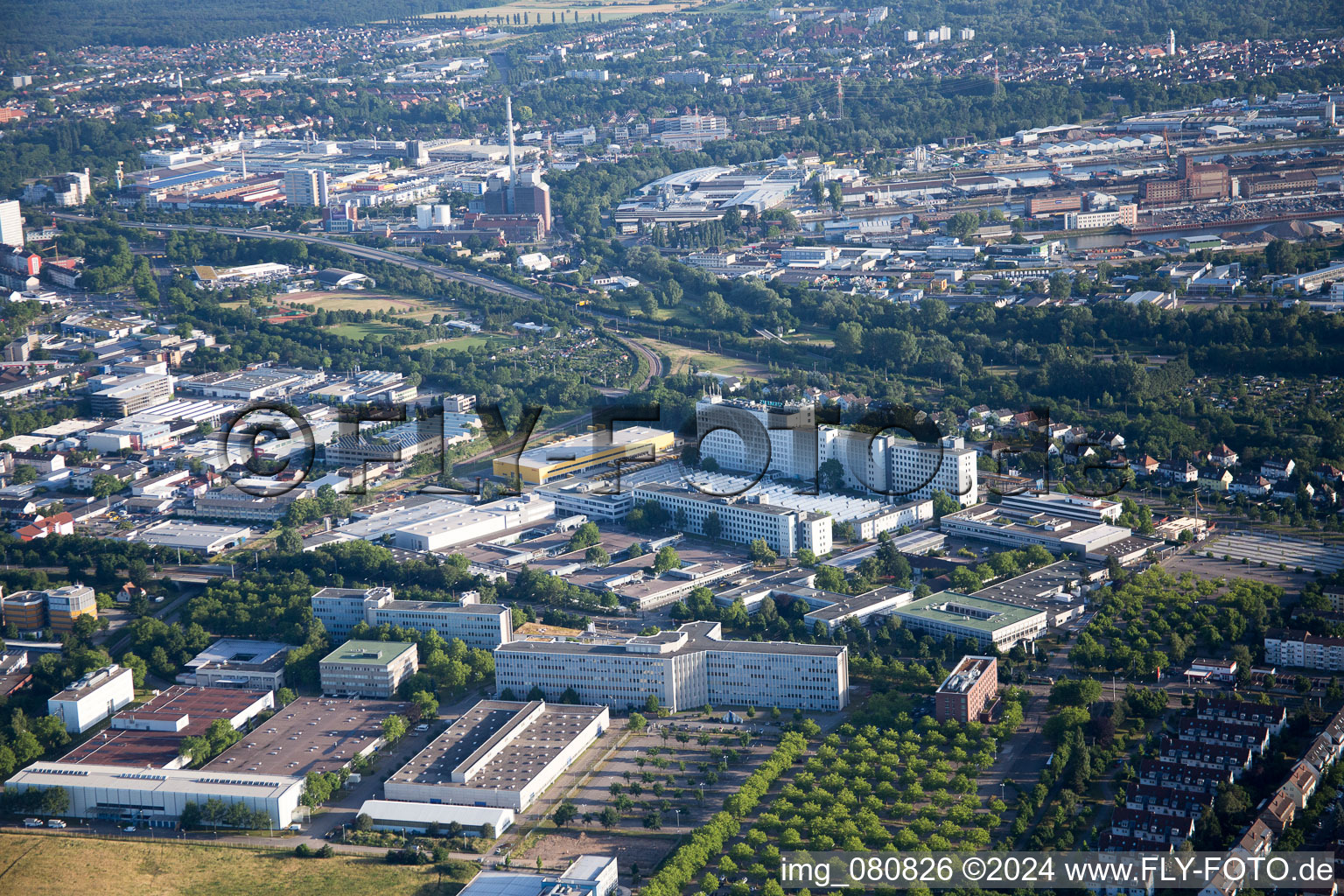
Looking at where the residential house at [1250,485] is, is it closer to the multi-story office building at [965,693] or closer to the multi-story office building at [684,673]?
the multi-story office building at [965,693]

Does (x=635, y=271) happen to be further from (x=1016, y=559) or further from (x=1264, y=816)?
(x=1264, y=816)

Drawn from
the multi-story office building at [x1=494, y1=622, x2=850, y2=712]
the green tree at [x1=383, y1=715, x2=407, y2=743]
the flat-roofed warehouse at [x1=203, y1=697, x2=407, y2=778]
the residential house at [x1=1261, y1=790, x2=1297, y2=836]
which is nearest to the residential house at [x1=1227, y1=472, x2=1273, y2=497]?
the multi-story office building at [x1=494, y1=622, x2=850, y2=712]

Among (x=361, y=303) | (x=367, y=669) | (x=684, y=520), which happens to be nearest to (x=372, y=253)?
(x=361, y=303)

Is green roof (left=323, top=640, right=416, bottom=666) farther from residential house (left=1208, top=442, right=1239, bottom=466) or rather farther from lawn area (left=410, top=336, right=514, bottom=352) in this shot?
lawn area (left=410, top=336, right=514, bottom=352)

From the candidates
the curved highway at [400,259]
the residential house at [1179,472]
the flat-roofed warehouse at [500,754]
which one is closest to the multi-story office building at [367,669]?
the flat-roofed warehouse at [500,754]

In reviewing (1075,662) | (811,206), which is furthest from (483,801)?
(811,206)
